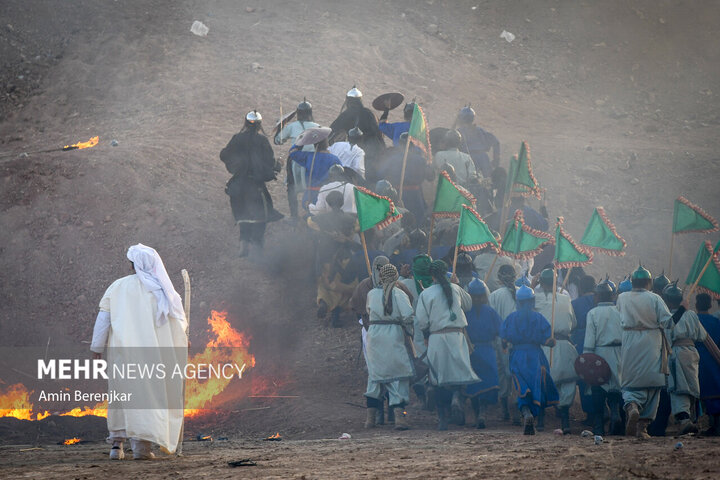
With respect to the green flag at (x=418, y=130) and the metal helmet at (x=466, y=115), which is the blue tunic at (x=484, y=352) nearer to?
the green flag at (x=418, y=130)

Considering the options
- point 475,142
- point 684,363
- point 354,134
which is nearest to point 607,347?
point 684,363

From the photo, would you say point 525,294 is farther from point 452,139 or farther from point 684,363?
point 452,139

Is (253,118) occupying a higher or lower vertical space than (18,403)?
higher

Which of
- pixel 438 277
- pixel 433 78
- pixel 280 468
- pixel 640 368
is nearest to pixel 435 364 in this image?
pixel 438 277

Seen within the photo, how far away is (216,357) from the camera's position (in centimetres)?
1243

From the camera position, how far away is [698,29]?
86.6 feet

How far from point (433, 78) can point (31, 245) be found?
12.5m

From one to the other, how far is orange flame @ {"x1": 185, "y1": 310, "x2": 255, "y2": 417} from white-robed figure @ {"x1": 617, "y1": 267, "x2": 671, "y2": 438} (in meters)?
5.03

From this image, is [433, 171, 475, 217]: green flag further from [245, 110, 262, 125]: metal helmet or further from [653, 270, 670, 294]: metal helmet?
[245, 110, 262, 125]: metal helmet

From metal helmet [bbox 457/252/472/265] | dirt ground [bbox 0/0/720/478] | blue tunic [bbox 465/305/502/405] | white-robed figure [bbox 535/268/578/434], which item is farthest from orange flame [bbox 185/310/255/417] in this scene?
white-robed figure [bbox 535/268/578/434]

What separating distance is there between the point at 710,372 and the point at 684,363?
0.46 metres

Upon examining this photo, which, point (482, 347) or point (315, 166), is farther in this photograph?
point (315, 166)

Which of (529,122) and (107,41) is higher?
(107,41)

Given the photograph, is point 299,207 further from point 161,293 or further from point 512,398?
point 161,293
